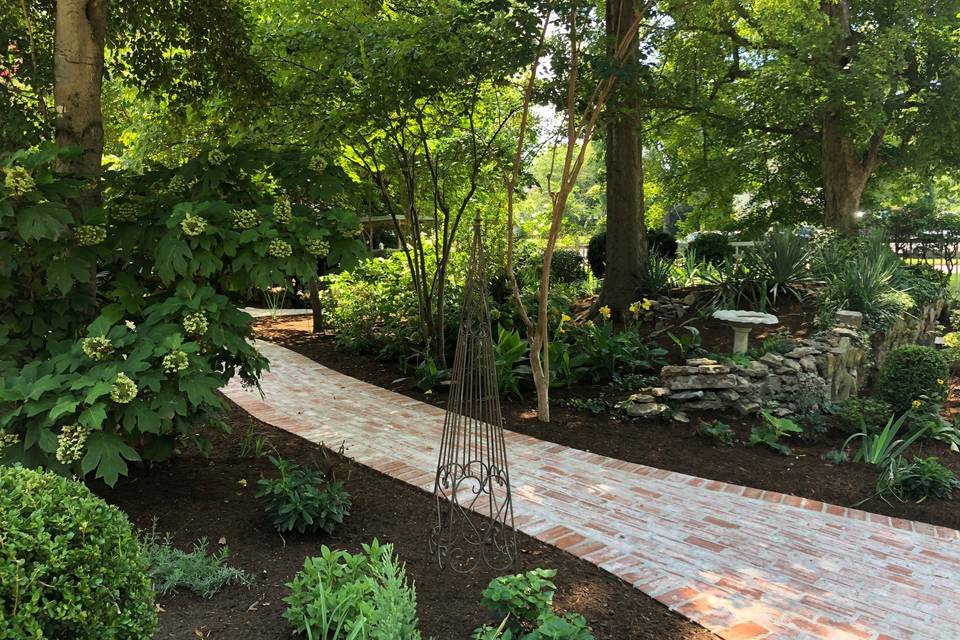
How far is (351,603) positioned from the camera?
2090mm

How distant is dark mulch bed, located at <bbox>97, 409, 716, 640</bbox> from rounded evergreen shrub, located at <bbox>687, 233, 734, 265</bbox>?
6.47 metres

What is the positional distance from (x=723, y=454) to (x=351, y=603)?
11.6 feet

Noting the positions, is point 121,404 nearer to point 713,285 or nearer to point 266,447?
point 266,447

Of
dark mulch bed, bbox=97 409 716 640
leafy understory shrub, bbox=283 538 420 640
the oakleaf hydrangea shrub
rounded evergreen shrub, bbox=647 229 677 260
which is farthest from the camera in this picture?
rounded evergreen shrub, bbox=647 229 677 260

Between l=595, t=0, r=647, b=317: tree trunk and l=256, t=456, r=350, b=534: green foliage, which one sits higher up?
l=595, t=0, r=647, b=317: tree trunk

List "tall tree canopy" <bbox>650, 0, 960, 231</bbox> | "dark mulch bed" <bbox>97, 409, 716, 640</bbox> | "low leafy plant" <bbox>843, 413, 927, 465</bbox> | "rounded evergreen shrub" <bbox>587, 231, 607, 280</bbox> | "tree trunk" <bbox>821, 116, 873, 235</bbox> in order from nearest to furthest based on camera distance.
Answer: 1. "dark mulch bed" <bbox>97, 409, 716, 640</bbox>
2. "low leafy plant" <bbox>843, 413, 927, 465</bbox>
3. "tall tree canopy" <bbox>650, 0, 960, 231</bbox>
4. "rounded evergreen shrub" <bbox>587, 231, 607, 280</bbox>
5. "tree trunk" <bbox>821, 116, 873, 235</bbox>

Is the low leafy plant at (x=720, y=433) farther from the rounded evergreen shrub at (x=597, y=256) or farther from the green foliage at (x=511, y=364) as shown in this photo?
the rounded evergreen shrub at (x=597, y=256)

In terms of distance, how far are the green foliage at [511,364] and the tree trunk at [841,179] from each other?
24.7 ft

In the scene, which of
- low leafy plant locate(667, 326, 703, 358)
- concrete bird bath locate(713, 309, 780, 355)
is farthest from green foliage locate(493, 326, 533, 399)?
concrete bird bath locate(713, 309, 780, 355)

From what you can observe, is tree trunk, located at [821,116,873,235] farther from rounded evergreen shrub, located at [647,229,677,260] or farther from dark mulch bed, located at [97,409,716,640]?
dark mulch bed, located at [97,409,716,640]

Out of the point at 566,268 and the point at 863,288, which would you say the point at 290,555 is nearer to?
the point at 863,288

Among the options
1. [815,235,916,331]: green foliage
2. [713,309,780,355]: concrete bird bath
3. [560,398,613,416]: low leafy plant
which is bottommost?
[560,398,613,416]: low leafy plant

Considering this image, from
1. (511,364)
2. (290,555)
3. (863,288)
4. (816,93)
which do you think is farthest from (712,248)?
(290,555)

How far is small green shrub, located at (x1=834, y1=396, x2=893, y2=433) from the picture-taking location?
5.21m
